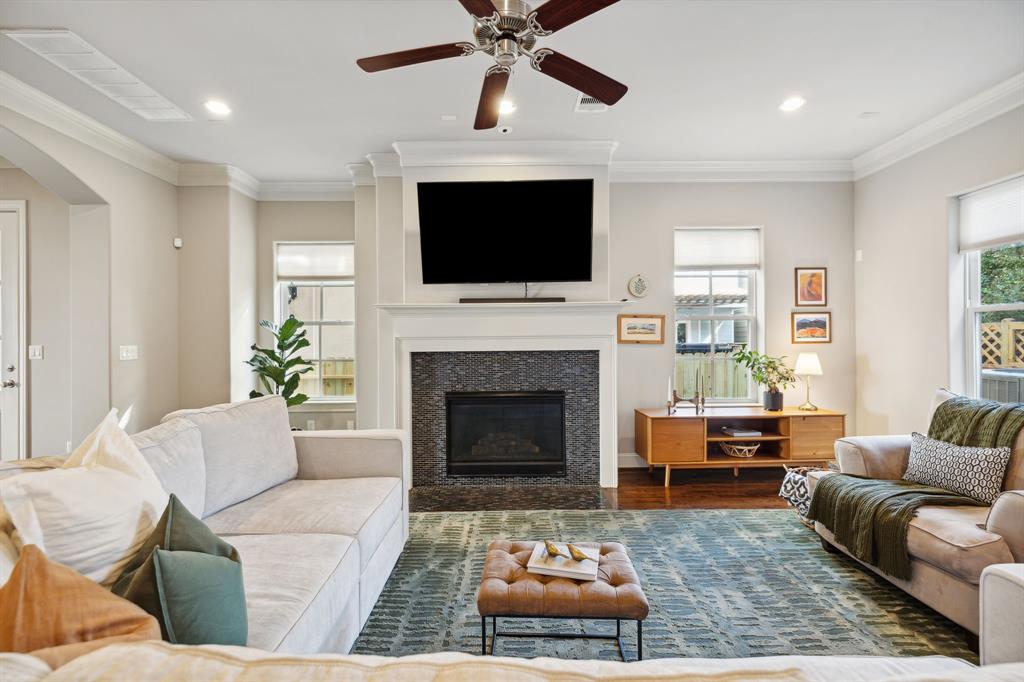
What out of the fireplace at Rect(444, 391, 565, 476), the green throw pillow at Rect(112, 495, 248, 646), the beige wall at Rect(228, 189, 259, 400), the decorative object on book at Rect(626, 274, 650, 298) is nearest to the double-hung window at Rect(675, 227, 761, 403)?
the decorative object on book at Rect(626, 274, 650, 298)

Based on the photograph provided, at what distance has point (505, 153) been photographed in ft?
14.3

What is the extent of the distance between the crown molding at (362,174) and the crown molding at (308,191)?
0.54 metres

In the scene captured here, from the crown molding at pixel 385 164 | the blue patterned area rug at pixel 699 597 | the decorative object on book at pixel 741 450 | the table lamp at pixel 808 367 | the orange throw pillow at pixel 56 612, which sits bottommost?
the blue patterned area rug at pixel 699 597

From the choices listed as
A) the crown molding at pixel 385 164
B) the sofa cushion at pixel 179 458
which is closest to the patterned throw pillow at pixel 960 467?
the sofa cushion at pixel 179 458

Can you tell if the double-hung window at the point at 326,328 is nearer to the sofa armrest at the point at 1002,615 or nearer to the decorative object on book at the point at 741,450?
the decorative object on book at the point at 741,450

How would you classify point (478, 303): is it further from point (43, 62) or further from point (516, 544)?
point (43, 62)

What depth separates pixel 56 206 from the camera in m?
4.47

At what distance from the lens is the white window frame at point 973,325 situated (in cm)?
384

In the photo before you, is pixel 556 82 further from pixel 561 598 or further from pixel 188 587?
pixel 188 587

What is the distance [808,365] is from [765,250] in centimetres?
111

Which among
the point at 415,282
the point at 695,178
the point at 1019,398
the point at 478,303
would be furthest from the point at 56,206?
the point at 1019,398

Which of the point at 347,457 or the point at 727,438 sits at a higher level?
the point at 347,457

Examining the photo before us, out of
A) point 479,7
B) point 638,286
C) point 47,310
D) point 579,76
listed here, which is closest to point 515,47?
point 479,7

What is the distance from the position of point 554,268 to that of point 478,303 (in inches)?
26.8
